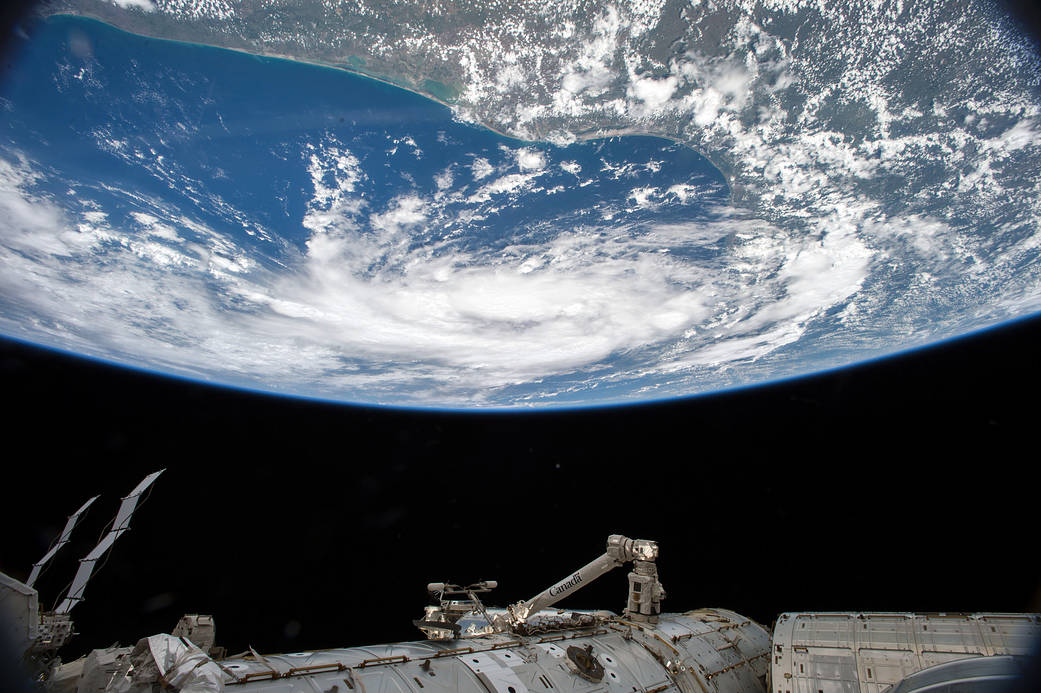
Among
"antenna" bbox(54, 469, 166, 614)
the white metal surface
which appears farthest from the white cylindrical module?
"antenna" bbox(54, 469, 166, 614)

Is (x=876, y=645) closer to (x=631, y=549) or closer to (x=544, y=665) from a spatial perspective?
(x=631, y=549)

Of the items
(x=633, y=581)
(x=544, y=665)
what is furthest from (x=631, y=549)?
(x=544, y=665)

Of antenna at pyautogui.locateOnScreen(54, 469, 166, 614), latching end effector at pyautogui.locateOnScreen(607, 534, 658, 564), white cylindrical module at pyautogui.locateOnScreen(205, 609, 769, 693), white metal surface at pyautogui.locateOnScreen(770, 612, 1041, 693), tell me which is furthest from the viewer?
latching end effector at pyautogui.locateOnScreen(607, 534, 658, 564)

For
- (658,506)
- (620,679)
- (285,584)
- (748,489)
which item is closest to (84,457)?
(285,584)

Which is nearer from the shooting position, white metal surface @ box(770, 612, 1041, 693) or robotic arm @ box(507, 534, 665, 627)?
white metal surface @ box(770, 612, 1041, 693)

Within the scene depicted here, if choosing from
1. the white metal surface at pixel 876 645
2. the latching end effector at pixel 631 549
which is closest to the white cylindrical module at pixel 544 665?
the latching end effector at pixel 631 549

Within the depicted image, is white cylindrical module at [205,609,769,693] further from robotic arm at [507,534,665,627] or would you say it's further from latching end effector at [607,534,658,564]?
latching end effector at [607,534,658,564]
